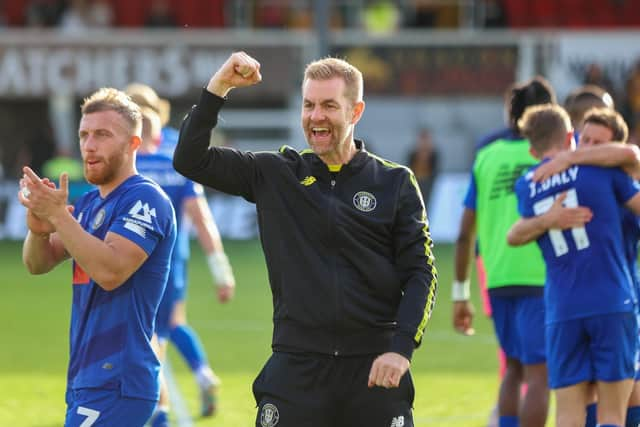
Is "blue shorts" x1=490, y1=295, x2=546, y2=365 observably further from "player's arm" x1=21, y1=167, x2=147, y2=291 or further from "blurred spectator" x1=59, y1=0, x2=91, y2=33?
"blurred spectator" x1=59, y1=0, x2=91, y2=33

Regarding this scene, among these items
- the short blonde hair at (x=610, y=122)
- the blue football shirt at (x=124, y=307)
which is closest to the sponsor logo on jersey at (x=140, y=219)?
the blue football shirt at (x=124, y=307)

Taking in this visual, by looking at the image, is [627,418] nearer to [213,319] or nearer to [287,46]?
[213,319]

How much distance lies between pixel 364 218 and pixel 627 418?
2.55m

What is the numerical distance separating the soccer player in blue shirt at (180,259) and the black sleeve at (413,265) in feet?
10.5

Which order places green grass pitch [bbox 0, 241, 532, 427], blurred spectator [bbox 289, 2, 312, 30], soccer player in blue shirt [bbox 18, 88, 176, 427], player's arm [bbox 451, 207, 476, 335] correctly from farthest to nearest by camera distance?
Result: blurred spectator [bbox 289, 2, 312, 30]
green grass pitch [bbox 0, 241, 532, 427]
player's arm [bbox 451, 207, 476, 335]
soccer player in blue shirt [bbox 18, 88, 176, 427]

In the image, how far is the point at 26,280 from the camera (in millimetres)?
18906

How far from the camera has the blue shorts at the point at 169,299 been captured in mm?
9031

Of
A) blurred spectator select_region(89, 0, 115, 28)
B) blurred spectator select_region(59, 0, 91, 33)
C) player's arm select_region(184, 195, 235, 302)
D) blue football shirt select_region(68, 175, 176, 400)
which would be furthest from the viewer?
blurred spectator select_region(89, 0, 115, 28)

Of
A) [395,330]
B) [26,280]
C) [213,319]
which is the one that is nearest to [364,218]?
[395,330]

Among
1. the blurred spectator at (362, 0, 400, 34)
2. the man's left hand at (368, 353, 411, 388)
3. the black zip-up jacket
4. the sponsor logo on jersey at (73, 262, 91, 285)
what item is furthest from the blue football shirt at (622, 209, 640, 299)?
the blurred spectator at (362, 0, 400, 34)

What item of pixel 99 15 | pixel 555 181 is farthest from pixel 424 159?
pixel 555 181

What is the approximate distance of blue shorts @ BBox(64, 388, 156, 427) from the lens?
5.46 meters

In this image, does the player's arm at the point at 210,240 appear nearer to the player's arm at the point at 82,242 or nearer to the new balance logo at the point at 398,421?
the player's arm at the point at 82,242

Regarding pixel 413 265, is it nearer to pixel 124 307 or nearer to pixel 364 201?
pixel 364 201
